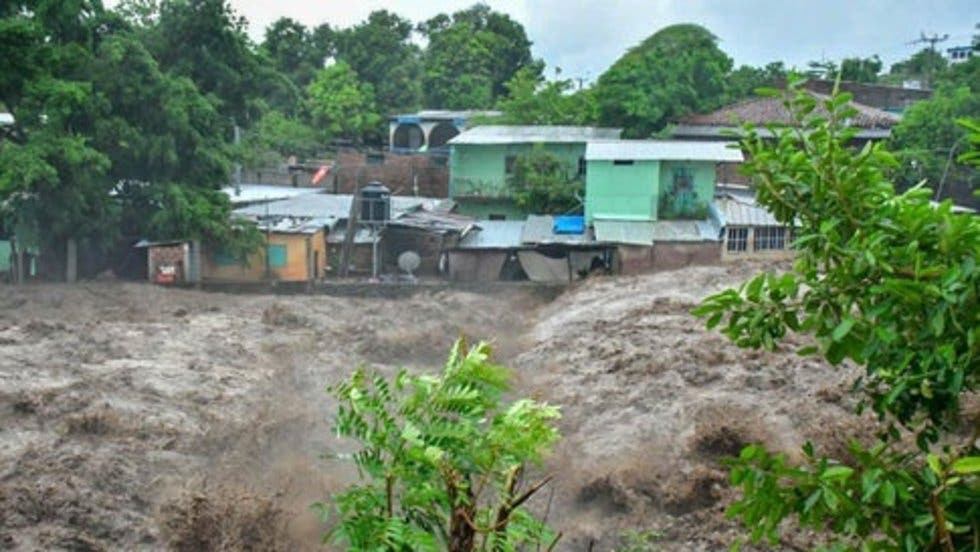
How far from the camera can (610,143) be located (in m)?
27.2

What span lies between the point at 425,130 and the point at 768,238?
59.8 ft

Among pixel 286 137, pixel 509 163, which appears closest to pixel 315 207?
pixel 509 163

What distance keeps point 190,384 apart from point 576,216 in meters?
14.2

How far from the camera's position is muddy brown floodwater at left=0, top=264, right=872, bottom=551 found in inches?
396

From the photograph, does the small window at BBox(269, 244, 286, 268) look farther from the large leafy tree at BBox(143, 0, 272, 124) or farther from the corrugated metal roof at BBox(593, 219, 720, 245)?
the corrugated metal roof at BBox(593, 219, 720, 245)

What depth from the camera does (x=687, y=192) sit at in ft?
85.7

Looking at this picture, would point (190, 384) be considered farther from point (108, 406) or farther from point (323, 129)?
point (323, 129)

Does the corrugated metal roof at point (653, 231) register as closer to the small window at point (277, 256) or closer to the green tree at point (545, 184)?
the green tree at point (545, 184)

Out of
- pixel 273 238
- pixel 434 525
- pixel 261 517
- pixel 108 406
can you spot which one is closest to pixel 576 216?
pixel 273 238

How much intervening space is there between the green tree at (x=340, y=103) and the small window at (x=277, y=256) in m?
17.4

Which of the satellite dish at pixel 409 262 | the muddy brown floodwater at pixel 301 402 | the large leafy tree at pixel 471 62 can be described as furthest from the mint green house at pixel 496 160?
the large leafy tree at pixel 471 62

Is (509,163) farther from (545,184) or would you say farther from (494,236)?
(494,236)

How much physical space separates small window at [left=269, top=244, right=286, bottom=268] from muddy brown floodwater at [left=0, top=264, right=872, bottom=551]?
2069 millimetres

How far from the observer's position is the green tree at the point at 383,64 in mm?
44250
